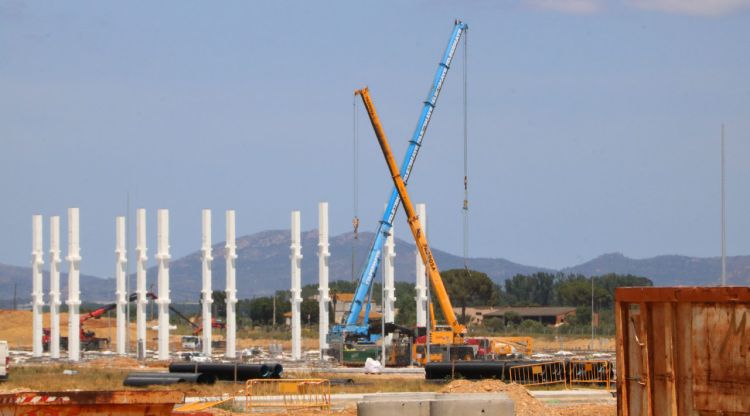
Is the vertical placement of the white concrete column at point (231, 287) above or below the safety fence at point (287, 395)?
above

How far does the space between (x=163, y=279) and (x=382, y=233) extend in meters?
11.3

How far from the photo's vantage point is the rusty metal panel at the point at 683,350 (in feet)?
39.9

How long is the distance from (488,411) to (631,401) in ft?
23.4

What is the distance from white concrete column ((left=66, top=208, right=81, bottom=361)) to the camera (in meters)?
64.2

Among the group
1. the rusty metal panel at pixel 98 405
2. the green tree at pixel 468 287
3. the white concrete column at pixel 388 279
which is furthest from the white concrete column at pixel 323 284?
the green tree at pixel 468 287

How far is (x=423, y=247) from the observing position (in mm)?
61938

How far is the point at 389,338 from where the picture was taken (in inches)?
2387

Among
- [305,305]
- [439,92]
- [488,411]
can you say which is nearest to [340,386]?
[488,411]

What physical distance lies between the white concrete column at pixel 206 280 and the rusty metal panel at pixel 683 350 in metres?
49.9

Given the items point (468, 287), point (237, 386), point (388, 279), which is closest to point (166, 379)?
point (237, 386)

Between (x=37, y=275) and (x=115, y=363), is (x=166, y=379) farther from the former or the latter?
(x=37, y=275)

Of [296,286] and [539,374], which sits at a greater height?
[296,286]

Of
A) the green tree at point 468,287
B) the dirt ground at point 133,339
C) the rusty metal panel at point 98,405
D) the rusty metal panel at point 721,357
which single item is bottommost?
the dirt ground at point 133,339

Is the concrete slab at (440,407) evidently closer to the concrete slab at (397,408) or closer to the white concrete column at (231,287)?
the concrete slab at (397,408)
